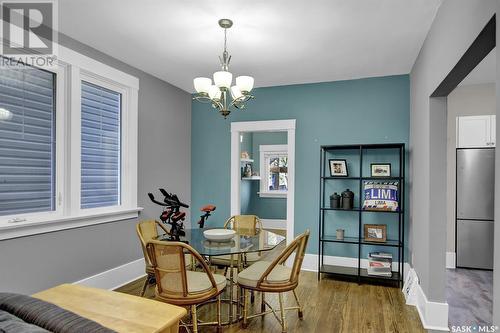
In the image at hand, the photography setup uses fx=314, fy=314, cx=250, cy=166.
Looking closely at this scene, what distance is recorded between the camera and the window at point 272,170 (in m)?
7.88

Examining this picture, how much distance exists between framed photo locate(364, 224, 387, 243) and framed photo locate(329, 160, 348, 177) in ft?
2.45

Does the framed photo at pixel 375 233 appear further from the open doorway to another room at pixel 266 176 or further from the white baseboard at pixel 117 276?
the open doorway to another room at pixel 266 176

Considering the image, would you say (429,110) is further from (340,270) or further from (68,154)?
(68,154)

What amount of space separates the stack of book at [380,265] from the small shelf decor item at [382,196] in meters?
0.61

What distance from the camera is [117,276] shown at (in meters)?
3.65

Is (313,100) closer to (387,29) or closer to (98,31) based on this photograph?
(387,29)

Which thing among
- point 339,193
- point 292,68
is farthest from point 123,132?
point 339,193

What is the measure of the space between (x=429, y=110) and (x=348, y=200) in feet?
5.41

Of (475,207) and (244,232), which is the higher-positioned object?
(475,207)

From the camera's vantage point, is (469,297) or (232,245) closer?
(232,245)

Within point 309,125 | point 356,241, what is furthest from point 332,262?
point 309,125

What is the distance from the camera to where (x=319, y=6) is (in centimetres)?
247

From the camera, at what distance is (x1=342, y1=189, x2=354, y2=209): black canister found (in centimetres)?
411

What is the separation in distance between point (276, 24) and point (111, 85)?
2.08 meters
